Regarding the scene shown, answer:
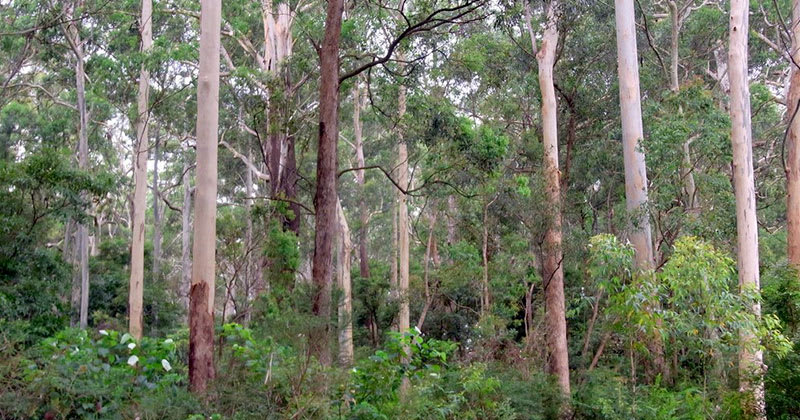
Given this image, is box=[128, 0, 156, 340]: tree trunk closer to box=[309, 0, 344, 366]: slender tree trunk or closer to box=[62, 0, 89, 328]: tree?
box=[62, 0, 89, 328]: tree

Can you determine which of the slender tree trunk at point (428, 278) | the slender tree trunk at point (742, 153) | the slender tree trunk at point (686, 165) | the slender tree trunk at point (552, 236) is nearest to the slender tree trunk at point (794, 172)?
the slender tree trunk at point (742, 153)

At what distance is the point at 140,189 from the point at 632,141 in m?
11.4

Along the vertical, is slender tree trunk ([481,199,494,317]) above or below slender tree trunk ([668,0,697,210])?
below

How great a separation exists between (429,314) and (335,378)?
516 inches

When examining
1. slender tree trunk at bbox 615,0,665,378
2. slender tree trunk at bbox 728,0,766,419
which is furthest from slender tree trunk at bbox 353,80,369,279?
slender tree trunk at bbox 728,0,766,419

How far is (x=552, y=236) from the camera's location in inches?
559

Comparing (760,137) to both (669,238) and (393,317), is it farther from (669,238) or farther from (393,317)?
(393,317)

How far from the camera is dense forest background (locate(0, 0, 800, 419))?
27.6 feet

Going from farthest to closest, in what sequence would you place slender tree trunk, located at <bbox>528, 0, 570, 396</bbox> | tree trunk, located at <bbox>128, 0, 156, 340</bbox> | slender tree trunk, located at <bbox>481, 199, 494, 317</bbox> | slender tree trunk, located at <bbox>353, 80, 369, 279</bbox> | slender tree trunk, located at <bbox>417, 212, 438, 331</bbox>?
slender tree trunk, located at <bbox>353, 80, 369, 279</bbox> → slender tree trunk, located at <bbox>417, 212, 438, 331</bbox> → tree trunk, located at <bbox>128, 0, 156, 340</bbox> → slender tree trunk, located at <bbox>481, 199, 494, 317</bbox> → slender tree trunk, located at <bbox>528, 0, 570, 396</bbox>

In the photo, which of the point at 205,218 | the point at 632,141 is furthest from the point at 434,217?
the point at 205,218

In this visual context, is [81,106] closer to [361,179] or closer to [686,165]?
[361,179]

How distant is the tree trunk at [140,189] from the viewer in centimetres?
1783

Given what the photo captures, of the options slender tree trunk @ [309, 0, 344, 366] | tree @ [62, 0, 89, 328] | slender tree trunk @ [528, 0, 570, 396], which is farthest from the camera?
tree @ [62, 0, 89, 328]

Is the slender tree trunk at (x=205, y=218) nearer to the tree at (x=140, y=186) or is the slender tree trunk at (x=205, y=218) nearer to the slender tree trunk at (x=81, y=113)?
the tree at (x=140, y=186)
